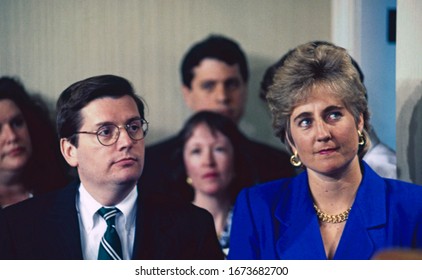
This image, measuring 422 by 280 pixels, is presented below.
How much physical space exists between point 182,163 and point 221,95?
28cm

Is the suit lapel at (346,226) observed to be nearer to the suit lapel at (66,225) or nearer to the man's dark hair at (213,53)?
the man's dark hair at (213,53)

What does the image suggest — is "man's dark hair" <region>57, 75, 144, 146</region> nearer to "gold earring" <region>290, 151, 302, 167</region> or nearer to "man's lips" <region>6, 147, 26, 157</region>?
"man's lips" <region>6, 147, 26, 157</region>

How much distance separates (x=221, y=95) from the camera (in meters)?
2.61

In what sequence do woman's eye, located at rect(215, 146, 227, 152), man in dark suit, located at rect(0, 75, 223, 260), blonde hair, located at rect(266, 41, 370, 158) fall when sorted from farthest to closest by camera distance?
woman's eye, located at rect(215, 146, 227, 152), man in dark suit, located at rect(0, 75, 223, 260), blonde hair, located at rect(266, 41, 370, 158)

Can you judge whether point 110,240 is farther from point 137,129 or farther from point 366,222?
point 366,222

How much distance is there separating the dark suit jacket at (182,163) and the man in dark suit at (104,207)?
0.13 feet

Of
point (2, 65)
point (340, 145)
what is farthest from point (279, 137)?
point (2, 65)

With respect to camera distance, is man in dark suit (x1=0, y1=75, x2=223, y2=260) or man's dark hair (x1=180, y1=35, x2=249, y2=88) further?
man's dark hair (x1=180, y1=35, x2=249, y2=88)

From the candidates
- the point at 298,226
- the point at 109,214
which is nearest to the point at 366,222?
the point at 298,226

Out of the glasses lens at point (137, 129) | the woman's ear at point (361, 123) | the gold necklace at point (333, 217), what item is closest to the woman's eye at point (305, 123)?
the woman's ear at point (361, 123)

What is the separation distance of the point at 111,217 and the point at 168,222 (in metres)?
0.19

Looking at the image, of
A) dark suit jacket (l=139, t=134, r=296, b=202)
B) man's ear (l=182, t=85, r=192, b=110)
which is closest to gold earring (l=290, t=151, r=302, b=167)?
dark suit jacket (l=139, t=134, r=296, b=202)

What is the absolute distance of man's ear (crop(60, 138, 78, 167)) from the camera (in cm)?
252
